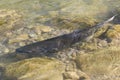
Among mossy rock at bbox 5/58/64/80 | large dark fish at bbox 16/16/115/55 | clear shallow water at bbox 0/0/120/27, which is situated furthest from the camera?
clear shallow water at bbox 0/0/120/27

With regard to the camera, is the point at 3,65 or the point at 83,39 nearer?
the point at 3,65

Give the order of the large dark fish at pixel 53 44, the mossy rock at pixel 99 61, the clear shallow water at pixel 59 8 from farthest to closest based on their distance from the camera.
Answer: the clear shallow water at pixel 59 8, the large dark fish at pixel 53 44, the mossy rock at pixel 99 61

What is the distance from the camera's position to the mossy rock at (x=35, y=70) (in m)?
4.21

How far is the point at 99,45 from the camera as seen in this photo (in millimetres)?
5133

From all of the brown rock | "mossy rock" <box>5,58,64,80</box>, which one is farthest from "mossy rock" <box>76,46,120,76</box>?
the brown rock

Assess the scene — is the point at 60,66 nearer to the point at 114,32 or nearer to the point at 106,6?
the point at 114,32

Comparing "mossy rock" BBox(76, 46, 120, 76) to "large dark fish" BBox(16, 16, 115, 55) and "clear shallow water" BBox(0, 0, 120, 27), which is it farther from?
"clear shallow water" BBox(0, 0, 120, 27)

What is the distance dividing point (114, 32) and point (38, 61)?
1.74m

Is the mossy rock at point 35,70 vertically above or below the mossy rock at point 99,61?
above

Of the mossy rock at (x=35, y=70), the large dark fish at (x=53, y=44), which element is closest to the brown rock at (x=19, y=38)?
the large dark fish at (x=53, y=44)

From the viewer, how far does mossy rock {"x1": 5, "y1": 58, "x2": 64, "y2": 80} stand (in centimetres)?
421

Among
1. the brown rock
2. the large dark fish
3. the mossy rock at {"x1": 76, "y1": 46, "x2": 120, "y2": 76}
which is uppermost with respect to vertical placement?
the large dark fish

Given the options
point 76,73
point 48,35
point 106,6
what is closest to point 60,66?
point 76,73

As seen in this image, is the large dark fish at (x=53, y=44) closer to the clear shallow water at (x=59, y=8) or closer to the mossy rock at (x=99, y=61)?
the mossy rock at (x=99, y=61)
